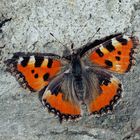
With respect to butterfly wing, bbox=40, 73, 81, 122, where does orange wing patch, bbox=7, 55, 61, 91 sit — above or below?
above

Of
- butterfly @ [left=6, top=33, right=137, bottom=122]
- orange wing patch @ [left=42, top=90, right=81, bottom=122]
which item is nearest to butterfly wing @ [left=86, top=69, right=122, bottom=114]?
butterfly @ [left=6, top=33, right=137, bottom=122]


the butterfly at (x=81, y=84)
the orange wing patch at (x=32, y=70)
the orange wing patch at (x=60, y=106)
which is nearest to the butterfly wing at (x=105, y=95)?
the butterfly at (x=81, y=84)

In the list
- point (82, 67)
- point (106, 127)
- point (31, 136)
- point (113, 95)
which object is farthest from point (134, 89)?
point (31, 136)

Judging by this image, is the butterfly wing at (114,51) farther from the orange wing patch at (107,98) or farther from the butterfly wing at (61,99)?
the butterfly wing at (61,99)

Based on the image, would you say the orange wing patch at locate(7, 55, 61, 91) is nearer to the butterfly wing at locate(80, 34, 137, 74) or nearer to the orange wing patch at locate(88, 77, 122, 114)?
the butterfly wing at locate(80, 34, 137, 74)

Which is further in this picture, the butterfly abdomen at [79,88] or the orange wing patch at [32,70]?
the butterfly abdomen at [79,88]

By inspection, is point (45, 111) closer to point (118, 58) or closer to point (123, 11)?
A: point (118, 58)
